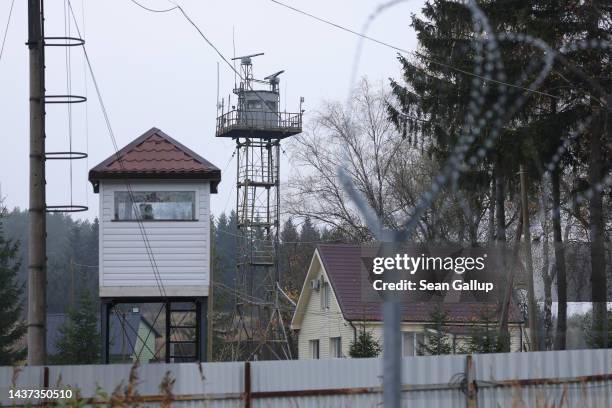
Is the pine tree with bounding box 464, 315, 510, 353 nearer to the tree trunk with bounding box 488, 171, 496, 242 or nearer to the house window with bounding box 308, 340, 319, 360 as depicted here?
the tree trunk with bounding box 488, 171, 496, 242

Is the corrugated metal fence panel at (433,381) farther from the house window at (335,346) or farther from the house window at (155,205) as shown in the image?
the house window at (335,346)

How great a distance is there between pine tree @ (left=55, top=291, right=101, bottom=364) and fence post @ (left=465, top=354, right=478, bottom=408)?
117 ft

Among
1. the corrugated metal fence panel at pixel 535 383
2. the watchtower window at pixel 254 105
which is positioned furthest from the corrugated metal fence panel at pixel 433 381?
the watchtower window at pixel 254 105

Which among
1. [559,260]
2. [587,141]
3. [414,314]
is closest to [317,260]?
[414,314]

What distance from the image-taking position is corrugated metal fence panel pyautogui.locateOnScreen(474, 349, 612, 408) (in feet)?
40.2

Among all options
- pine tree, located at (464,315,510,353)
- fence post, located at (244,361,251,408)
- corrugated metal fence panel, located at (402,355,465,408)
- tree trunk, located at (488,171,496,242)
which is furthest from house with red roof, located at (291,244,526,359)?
fence post, located at (244,361,251,408)

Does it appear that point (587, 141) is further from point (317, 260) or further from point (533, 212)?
point (317, 260)

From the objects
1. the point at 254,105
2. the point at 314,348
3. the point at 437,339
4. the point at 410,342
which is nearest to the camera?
the point at 437,339

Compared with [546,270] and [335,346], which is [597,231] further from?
[335,346]

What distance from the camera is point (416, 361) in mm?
12531

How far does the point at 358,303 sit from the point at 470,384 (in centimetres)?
2217

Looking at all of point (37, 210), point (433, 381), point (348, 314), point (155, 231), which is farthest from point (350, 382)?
point (348, 314)

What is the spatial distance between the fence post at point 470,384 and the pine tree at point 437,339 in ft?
44.6

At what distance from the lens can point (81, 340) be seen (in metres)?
47.5
